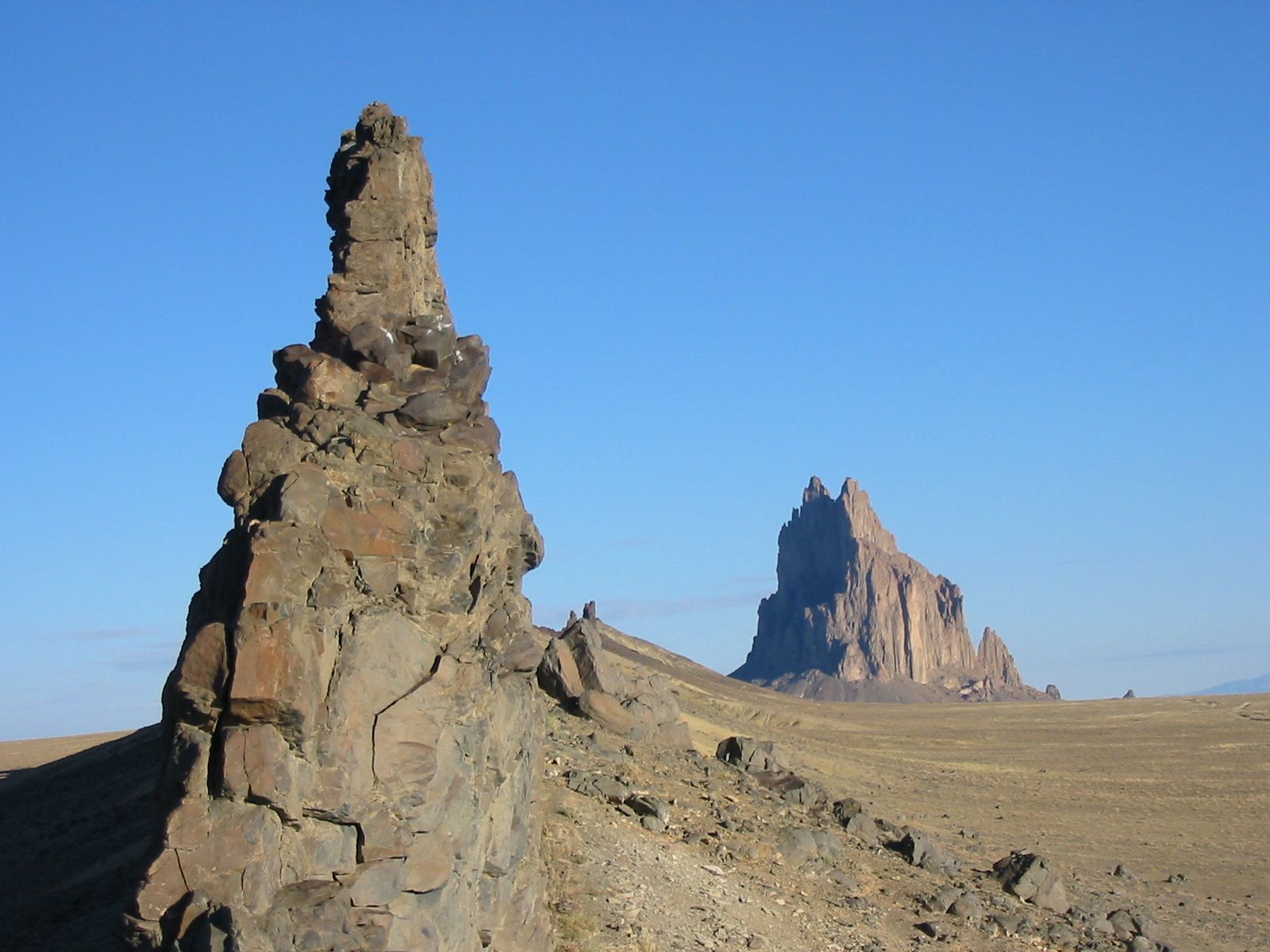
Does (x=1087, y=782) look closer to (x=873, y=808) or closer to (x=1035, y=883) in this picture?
(x=873, y=808)

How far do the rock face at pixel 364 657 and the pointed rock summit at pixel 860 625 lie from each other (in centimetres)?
15698

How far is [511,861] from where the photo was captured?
13.4m

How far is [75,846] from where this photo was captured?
68.4ft

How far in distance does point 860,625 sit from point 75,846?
16307cm

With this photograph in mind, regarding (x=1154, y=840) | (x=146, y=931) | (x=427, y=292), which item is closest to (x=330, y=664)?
(x=146, y=931)

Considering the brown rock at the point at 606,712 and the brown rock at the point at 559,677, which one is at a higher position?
the brown rock at the point at 559,677

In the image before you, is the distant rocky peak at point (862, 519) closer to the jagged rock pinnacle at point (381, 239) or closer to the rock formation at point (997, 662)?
the rock formation at point (997, 662)

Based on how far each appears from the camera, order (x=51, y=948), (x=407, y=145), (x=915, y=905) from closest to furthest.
A: (x=407, y=145)
(x=51, y=948)
(x=915, y=905)

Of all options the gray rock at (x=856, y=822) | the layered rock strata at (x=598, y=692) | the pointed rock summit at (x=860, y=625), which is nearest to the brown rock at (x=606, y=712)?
the layered rock strata at (x=598, y=692)

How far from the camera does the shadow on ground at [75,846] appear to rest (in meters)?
16.5

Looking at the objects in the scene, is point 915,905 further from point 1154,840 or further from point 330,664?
point 1154,840

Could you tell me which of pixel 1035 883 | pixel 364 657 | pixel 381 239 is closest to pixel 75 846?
pixel 381 239

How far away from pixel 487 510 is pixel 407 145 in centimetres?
397

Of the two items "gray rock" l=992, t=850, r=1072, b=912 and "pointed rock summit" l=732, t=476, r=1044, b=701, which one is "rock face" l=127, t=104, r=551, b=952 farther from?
"pointed rock summit" l=732, t=476, r=1044, b=701
